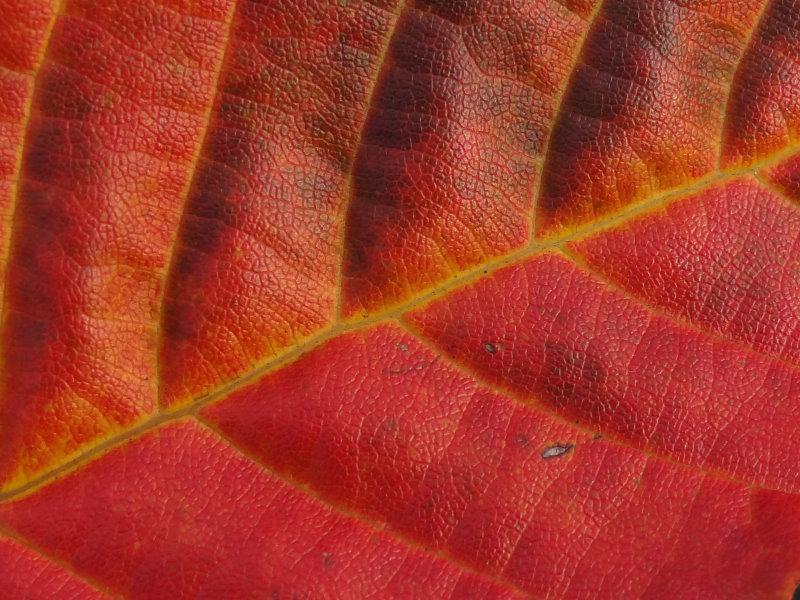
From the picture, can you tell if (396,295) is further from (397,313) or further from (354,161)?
(354,161)

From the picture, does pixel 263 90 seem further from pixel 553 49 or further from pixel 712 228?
pixel 712 228

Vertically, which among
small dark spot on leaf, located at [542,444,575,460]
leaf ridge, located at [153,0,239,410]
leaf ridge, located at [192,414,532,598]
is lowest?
leaf ridge, located at [192,414,532,598]

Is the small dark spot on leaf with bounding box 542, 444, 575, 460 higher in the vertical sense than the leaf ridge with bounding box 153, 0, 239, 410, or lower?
lower

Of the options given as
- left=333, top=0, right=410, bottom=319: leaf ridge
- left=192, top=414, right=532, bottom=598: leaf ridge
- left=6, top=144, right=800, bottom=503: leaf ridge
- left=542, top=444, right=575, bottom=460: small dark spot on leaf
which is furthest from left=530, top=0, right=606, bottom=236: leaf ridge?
left=192, top=414, right=532, bottom=598: leaf ridge

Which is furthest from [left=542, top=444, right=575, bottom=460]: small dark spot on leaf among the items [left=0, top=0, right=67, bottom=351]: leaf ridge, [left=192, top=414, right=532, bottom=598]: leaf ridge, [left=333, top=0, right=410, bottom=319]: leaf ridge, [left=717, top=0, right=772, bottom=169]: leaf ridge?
[left=0, top=0, right=67, bottom=351]: leaf ridge

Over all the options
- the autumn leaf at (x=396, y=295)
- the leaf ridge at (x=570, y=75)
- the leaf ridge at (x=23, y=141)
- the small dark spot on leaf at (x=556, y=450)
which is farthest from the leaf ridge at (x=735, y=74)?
the leaf ridge at (x=23, y=141)

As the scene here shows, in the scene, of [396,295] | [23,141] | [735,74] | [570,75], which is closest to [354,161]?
[396,295]

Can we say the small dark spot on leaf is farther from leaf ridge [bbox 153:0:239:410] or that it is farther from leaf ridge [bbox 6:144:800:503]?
leaf ridge [bbox 153:0:239:410]

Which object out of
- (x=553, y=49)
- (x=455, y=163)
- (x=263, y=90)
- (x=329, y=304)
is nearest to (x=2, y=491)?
(x=329, y=304)
